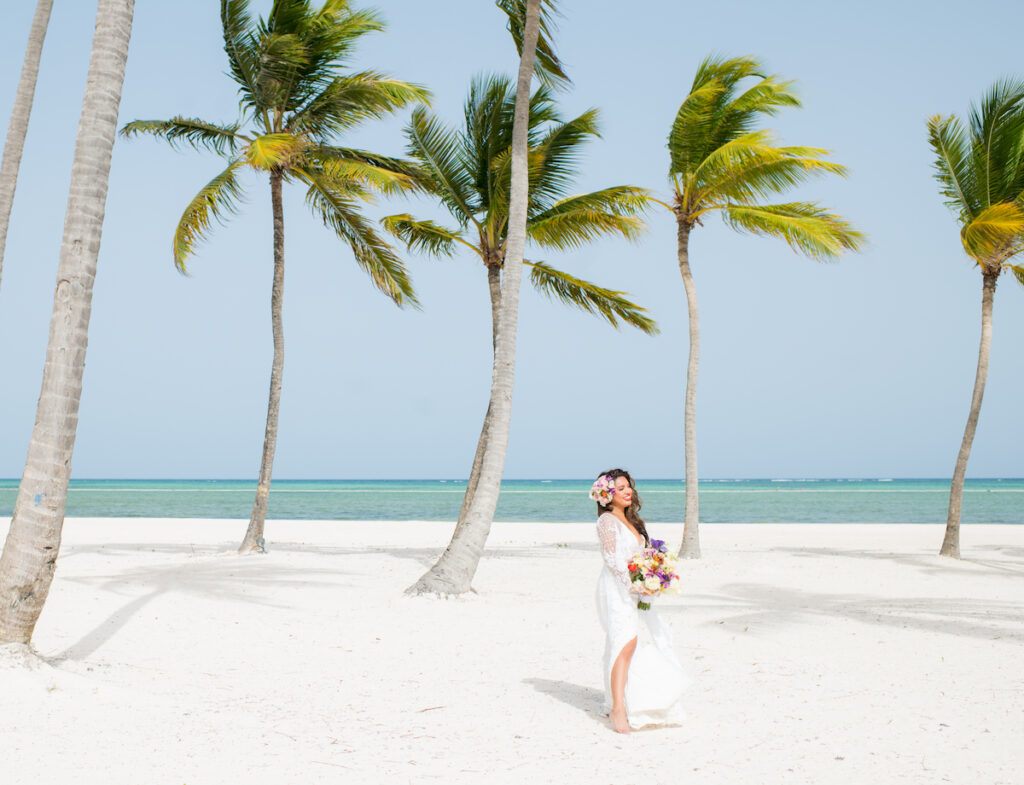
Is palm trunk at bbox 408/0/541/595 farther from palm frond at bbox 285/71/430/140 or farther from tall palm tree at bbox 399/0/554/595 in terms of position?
palm frond at bbox 285/71/430/140

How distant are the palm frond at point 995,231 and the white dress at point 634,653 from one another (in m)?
11.0

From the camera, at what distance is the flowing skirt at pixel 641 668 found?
16.3 feet

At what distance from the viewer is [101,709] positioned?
484 centimetres

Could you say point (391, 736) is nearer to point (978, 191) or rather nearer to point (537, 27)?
point (537, 27)

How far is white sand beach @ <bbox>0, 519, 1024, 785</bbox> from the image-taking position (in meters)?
4.33

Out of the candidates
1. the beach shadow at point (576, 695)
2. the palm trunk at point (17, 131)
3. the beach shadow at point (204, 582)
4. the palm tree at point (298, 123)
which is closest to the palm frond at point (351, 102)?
the palm tree at point (298, 123)

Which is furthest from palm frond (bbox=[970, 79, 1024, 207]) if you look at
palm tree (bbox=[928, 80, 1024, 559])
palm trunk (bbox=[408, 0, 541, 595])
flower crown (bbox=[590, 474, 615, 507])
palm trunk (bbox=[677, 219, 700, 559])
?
flower crown (bbox=[590, 474, 615, 507])

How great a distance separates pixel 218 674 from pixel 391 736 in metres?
1.94

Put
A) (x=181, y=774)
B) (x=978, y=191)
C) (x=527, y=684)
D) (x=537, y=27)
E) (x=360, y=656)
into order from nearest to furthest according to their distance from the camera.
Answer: (x=181, y=774), (x=527, y=684), (x=360, y=656), (x=537, y=27), (x=978, y=191)

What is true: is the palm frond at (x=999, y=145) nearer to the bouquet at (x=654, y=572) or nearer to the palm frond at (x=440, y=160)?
Result: the palm frond at (x=440, y=160)

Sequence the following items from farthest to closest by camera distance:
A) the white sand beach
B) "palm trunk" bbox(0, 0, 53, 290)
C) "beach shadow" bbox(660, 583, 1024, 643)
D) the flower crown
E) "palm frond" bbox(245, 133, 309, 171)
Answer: "palm frond" bbox(245, 133, 309, 171) < "palm trunk" bbox(0, 0, 53, 290) < "beach shadow" bbox(660, 583, 1024, 643) < the flower crown < the white sand beach

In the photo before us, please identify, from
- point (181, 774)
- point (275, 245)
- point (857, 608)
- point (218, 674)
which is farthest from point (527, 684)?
point (275, 245)

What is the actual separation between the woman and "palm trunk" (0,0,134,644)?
3239mm

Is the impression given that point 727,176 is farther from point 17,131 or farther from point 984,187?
point 17,131
